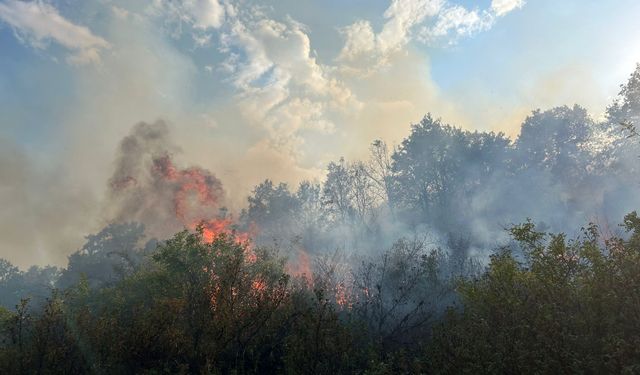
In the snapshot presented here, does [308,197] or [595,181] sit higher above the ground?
[308,197]

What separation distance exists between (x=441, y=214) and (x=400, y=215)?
6282 millimetres

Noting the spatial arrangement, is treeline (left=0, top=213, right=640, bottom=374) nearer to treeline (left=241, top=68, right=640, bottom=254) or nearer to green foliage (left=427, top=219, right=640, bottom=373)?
green foliage (left=427, top=219, right=640, bottom=373)

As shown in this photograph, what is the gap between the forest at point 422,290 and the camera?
27.6ft

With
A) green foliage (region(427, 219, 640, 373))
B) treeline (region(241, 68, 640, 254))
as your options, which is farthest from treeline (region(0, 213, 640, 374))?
treeline (region(241, 68, 640, 254))

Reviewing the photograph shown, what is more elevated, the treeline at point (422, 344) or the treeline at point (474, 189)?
the treeline at point (474, 189)

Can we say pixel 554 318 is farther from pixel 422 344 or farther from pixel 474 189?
pixel 474 189

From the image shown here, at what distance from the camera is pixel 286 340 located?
1199cm

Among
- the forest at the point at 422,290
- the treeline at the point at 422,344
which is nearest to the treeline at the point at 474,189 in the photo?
the forest at the point at 422,290

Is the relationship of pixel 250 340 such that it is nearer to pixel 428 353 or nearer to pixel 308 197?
pixel 428 353

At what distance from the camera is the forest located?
8406 millimetres

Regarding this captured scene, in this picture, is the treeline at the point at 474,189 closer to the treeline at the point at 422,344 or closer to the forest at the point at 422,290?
the forest at the point at 422,290

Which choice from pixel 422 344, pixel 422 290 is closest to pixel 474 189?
pixel 422 290

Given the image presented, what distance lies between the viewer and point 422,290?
25.0 metres

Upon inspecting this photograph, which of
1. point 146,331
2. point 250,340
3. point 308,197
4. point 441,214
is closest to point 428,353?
point 250,340
